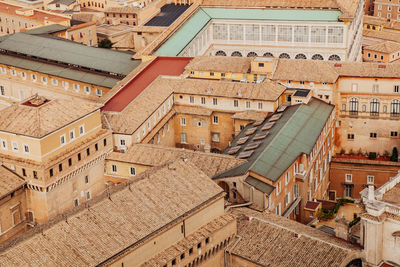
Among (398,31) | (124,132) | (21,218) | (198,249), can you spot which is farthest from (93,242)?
(398,31)

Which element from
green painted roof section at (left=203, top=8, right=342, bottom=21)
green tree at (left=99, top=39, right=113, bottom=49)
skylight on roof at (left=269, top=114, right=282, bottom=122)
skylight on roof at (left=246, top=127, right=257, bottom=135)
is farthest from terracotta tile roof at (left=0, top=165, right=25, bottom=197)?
green painted roof section at (left=203, top=8, right=342, bottom=21)

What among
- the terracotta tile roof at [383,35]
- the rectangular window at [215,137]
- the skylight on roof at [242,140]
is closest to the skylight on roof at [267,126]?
the skylight on roof at [242,140]

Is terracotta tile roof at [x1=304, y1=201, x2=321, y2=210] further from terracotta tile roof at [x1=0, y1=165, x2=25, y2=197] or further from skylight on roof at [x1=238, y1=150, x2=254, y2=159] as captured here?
terracotta tile roof at [x1=0, y1=165, x2=25, y2=197]

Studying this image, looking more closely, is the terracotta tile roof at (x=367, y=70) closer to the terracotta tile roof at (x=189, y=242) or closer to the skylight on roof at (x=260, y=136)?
the skylight on roof at (x=260, y=136)

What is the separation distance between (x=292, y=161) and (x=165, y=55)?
45842 mm

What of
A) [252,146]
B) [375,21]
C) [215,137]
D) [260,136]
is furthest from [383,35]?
[252,146]

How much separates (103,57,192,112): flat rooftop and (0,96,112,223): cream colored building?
455 inches

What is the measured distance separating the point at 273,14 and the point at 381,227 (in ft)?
298

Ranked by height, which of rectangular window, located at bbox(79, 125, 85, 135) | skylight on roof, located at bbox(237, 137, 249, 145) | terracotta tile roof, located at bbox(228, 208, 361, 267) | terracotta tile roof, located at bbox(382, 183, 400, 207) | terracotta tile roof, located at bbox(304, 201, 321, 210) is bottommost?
terracotta tile roof, located at bbox(304, 201, 321, 210)

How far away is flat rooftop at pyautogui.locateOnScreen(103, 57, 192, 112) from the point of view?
10981 centimetres

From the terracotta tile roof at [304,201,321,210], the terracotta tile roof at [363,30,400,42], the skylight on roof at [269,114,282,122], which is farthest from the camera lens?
the terracotta tile roof at [363,30,400,42]

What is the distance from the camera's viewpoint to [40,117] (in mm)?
92000

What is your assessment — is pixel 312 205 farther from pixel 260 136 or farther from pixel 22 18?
pixel 22 18

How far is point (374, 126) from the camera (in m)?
122
